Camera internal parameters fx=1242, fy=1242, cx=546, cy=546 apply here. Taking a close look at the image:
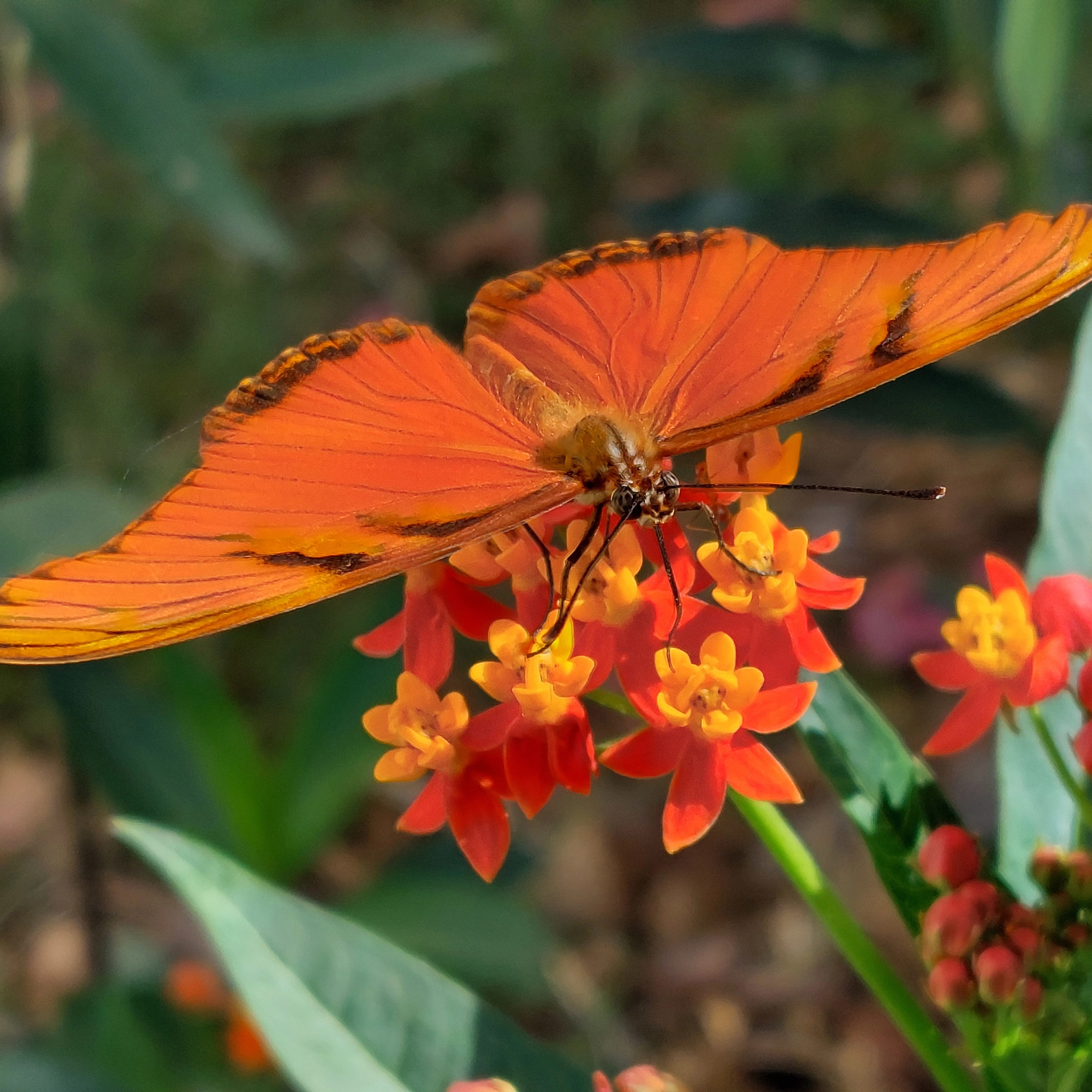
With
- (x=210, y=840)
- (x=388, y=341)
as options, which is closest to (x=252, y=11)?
→ (x=210, y=840)

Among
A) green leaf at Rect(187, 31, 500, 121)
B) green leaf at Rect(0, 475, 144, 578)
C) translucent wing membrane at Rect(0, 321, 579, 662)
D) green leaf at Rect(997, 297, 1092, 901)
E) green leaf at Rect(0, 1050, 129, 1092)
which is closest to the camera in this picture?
translucent wing membrane at Rect(0, 321, 579, 662)

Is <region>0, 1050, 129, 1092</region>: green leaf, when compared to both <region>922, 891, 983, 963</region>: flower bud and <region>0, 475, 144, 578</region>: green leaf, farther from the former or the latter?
<region>922, 891, 983, 963</region>: flower bud

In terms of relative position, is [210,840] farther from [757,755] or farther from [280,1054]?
[757,755]

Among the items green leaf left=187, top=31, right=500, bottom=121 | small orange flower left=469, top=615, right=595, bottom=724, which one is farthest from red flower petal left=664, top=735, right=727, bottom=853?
green leaf left=187, top=31, right=500, bottom=121

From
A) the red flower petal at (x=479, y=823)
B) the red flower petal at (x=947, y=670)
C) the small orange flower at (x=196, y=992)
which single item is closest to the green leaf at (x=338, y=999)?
the red flower petal at (x=479, y=823)

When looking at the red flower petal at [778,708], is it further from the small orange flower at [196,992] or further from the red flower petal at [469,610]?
the small orange flower at [196,992]
